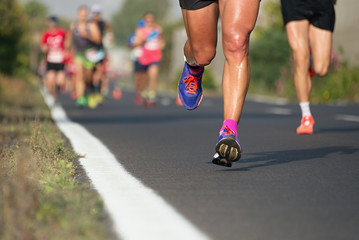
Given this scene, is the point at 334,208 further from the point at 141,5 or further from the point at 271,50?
the point at 141,5

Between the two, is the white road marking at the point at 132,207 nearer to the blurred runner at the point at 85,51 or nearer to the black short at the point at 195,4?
the black short at the point at 195,4

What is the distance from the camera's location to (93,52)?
56.1 feet

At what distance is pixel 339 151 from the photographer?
713cm

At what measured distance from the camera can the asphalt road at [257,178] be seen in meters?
A: 3.77

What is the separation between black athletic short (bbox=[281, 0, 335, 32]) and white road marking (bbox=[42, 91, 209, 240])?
333 centimetres

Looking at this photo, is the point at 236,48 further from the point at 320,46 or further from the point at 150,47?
the point at 150,47

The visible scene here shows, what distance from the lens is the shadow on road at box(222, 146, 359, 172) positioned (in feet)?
20.4

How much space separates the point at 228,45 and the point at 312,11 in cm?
338

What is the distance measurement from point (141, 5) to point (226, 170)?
140 metres

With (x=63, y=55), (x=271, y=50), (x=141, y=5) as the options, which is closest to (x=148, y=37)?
(x=63, y=55)

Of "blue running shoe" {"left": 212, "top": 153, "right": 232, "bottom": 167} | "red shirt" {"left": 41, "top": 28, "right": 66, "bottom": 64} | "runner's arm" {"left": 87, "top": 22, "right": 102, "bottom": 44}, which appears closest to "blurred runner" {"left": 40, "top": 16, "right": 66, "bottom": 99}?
"red shirt" {"left": 41, "top": 28, "right": 66, "bottom": 64}

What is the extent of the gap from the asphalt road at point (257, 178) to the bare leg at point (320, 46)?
0.73m

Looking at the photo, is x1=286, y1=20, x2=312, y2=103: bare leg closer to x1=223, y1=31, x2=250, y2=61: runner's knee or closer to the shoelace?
the shoelace

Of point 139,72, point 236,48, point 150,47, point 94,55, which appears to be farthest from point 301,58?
point 139,72
